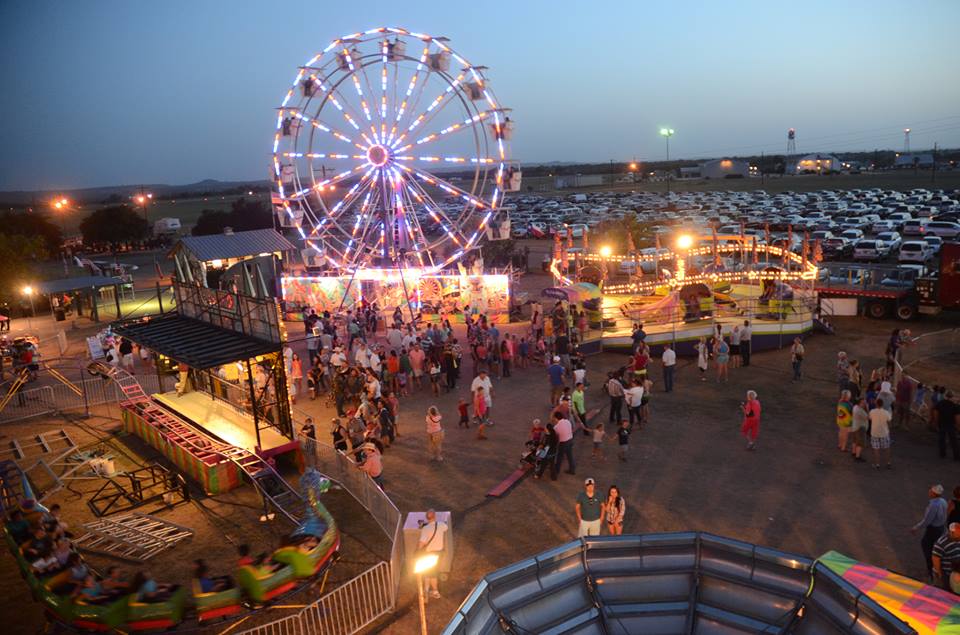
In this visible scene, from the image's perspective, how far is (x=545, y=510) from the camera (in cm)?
1070

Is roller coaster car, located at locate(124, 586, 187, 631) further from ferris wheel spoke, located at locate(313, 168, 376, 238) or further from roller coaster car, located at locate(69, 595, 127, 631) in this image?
ferris wheel spoke, located at locate(313, 168, 376, 238)

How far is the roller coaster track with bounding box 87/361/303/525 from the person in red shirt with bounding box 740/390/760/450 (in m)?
7.98

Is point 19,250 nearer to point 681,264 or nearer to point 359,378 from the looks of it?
point 359,378

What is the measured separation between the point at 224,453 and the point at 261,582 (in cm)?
477

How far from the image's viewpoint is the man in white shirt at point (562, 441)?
11.6 metres

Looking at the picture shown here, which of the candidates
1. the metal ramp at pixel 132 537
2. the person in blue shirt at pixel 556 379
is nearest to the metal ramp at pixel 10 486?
the metal ramp at pixel 132 537

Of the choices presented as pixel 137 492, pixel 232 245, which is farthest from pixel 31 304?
pixel 137 492

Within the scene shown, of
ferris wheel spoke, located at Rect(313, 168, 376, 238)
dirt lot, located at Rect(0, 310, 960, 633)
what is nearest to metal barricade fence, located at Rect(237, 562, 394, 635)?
dirt lot, located at Rect(0, 310, 960, 633)

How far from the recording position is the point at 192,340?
1408 cm

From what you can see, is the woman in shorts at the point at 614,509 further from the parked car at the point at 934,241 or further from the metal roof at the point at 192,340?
the parked car at the point at 934,241

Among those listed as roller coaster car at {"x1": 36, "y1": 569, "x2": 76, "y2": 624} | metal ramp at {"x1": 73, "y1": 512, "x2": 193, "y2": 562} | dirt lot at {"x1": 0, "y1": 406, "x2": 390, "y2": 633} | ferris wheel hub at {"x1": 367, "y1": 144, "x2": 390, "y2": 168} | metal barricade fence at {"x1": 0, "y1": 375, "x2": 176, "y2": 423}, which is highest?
ferris wheel hub at {"x1": 367, "y1": 144, "x2": 390, "y2": 168}

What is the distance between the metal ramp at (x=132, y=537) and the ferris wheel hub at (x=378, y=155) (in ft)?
59.3

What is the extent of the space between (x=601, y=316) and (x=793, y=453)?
8790 mm

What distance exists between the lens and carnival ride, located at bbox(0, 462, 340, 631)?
763 cm
